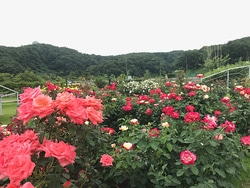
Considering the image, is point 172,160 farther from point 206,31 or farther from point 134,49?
point 134,49

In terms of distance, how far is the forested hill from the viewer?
25.8 meters

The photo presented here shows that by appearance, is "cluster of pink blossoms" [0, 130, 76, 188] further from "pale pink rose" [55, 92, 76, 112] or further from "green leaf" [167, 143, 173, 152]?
"green leaf" [167, 143, 173, 152]

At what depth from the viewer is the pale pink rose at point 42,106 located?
3.58 feet

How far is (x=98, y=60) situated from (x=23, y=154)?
35.6 meters

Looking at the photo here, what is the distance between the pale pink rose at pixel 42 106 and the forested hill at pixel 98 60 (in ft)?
65.1

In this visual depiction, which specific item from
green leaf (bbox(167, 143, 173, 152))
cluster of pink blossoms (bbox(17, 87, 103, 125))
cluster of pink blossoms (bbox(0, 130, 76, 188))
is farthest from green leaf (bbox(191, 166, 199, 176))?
cluster of pink blossoms (bbox(0, 130, 76, 188))

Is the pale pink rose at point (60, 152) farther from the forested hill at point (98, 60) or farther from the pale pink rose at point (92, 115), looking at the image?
the forested hill at point (98, 60)

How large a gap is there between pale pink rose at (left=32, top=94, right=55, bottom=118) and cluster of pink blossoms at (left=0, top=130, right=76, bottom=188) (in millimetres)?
122

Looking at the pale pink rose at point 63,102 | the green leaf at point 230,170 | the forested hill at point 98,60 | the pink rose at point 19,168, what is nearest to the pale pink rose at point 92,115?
the pale pink rose at point 63,102

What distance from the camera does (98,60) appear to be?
36.2 metres

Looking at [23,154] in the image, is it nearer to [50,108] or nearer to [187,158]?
[50,108]

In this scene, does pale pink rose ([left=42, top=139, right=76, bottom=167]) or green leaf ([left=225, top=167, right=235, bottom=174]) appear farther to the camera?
green leaf ([left=225, top=167, right=235, bottom=174])

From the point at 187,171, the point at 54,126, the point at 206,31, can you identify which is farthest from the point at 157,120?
→ the point at 206,31

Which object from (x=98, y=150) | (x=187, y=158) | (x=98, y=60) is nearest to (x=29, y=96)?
(x=98, y=150)
